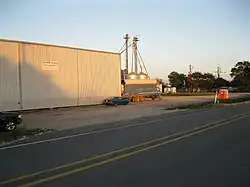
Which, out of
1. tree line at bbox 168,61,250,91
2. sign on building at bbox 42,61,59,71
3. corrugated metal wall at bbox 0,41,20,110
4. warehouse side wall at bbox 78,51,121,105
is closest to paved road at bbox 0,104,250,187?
corrugated metal wall at bbox 0,41,20,110

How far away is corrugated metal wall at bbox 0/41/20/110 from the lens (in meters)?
36.9

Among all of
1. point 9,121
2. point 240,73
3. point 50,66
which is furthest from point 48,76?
point 240,73

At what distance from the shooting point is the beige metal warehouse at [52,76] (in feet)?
124

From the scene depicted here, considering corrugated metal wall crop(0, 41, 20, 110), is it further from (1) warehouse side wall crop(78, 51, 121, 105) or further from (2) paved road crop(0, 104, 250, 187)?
(2) paved road crop(0, 104, 250, 187)

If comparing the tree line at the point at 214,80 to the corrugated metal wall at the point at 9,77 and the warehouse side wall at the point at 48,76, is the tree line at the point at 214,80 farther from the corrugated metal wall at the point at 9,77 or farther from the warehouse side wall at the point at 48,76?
the corrugated metal wall at the point at 9,77

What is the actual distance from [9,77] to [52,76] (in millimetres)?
5792

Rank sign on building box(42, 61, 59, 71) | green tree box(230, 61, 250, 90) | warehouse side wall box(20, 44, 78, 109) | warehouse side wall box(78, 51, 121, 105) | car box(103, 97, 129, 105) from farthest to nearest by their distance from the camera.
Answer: green tree box(230, 61, 250, 90) → car box(103, 97, 129, 105) → warehouse side wall box(78, 51, 121, 105) → sign on building box(42, 61, 59, 71) → warehouse side wall box(20, 44, 78, 109)

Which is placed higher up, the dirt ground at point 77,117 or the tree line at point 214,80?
the tree line at point 214,80

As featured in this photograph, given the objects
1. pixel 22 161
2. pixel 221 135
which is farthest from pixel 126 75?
pixel 22 161

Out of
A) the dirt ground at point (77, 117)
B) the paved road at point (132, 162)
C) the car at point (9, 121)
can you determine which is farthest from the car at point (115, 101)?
the paved road at point (132, 162)

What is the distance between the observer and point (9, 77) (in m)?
37.5

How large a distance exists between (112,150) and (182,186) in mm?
4404

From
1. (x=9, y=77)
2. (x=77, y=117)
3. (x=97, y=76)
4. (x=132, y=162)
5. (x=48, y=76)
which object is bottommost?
(x=77, y=117)

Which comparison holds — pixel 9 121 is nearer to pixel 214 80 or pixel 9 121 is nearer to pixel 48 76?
pixel 48 76
